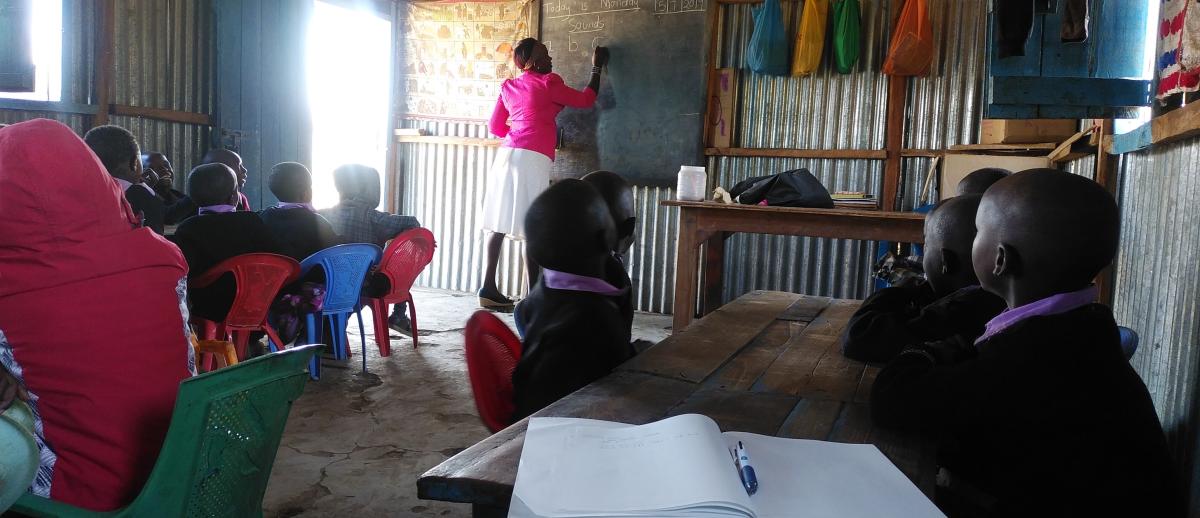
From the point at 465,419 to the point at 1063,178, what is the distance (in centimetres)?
279

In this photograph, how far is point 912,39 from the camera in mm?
5902

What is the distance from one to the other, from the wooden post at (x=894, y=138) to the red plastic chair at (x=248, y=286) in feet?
14.4

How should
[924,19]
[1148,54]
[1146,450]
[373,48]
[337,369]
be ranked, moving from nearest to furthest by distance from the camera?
[1146,450], [1148,54], [337,369], [924,19], [373,48]

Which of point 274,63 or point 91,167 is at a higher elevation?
point 274,63

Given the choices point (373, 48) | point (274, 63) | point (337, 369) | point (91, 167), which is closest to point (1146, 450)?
point (91, 167)

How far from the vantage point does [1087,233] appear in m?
1.43

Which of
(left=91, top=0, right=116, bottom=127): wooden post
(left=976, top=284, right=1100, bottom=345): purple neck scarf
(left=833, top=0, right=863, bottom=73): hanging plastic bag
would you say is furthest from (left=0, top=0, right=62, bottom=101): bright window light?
(left=976, top=284, right=1100, bottom=345): purple neck scarf

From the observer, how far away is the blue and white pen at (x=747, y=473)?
3.25 feet

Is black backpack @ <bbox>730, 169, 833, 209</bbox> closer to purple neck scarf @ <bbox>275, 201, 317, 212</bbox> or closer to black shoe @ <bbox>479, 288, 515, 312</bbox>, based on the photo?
purple neck scarf @ <bbox>275, 201, 317, 212</bbox>

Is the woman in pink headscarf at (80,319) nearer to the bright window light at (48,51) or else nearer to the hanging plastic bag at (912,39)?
the bright window light at (48,51)

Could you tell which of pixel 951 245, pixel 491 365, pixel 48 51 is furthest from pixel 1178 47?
pixel 48 51

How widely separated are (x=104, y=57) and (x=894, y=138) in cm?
561

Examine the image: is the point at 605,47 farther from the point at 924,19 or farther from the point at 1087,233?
the point at 1087,233

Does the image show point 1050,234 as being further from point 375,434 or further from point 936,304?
point 375,434
